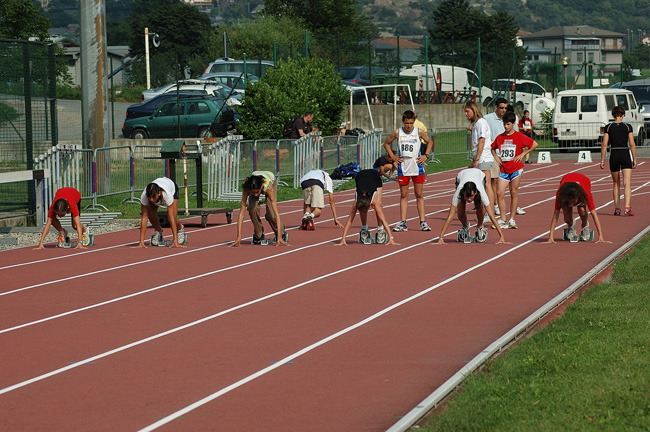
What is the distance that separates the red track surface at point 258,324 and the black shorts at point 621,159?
3.49ft

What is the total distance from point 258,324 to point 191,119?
24.7m

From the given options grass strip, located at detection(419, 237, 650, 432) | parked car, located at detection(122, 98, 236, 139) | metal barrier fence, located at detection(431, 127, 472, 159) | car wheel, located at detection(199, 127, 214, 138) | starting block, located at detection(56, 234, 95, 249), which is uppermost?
parked car, located at detection(122, 98, 236, 139)

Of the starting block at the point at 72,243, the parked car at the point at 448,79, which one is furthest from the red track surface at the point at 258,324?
the parked car at the point at 448,79

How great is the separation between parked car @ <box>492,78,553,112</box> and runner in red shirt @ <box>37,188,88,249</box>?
101ft

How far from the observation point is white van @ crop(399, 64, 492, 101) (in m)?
44.6

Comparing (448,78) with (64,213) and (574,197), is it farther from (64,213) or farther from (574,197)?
(574,197)

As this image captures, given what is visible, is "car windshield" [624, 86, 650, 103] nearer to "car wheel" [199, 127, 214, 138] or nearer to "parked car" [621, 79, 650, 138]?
"parked car" [621, 79, 650, 138]

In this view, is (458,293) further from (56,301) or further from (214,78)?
(214,78)

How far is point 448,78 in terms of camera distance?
4512cm

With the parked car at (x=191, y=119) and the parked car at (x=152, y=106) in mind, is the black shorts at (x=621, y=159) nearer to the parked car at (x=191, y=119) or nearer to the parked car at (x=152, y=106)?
the parked car at (x=191, y=119)

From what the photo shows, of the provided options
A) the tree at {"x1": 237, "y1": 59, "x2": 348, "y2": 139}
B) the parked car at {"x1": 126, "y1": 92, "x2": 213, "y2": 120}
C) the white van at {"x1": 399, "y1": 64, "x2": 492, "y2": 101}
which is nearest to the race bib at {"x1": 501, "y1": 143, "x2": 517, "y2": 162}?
the tree at {"x1": 237, "y1": 59, "x2": 348, "y2": 139}

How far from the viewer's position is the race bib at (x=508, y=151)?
1638cm

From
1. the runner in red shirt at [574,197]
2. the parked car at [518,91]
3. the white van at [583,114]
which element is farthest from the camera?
the parked car at [518,91]

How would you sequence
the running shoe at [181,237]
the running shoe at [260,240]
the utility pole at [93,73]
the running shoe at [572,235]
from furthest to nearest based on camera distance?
the utility pole at [93,73] < the running shoe at [181,237] < the running shoe at [260,240] < the running shoe at [572,235]
